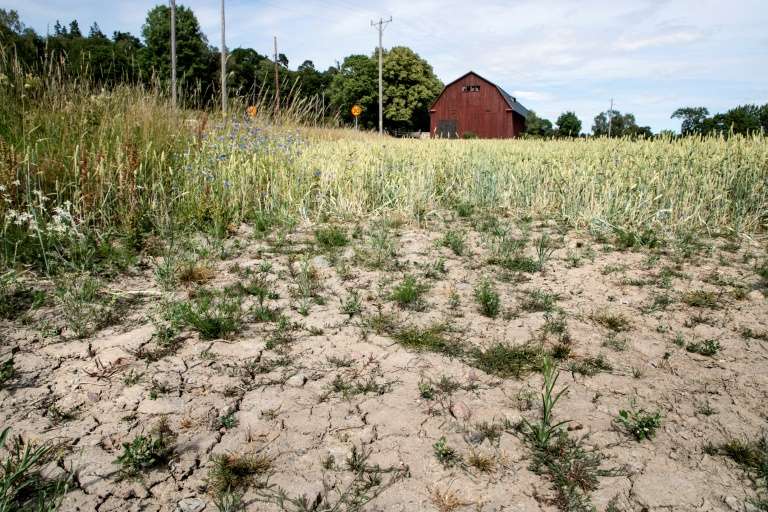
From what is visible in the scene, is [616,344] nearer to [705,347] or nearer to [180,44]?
[705,347]

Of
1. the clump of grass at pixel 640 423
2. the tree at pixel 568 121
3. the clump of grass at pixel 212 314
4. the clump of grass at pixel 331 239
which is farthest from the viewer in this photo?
the tree at pixel 568 121

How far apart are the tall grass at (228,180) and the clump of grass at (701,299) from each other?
4.79ft

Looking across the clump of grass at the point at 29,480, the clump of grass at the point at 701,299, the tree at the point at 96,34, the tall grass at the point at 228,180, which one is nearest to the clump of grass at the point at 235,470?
the clump of grass at the point at 29,480

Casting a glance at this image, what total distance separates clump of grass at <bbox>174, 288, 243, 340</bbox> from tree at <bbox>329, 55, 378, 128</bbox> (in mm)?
50939

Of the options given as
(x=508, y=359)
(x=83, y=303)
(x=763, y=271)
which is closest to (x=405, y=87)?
(x=763, y=271)

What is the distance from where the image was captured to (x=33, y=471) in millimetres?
1771

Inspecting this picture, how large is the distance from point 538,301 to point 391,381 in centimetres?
135

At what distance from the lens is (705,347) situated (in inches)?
106

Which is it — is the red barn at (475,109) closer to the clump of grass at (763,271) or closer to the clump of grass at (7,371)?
the clump of grass at (763,271)

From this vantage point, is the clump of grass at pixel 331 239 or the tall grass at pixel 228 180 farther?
the clump of grass at pixel 331 239

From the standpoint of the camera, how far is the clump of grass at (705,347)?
8.68ft

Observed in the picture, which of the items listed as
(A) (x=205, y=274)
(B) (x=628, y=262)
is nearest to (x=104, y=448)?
(A) (x=205, y=274)

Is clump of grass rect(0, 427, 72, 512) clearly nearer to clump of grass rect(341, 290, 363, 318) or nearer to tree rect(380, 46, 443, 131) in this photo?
clump of grass rect(341, 290, 363, 318)

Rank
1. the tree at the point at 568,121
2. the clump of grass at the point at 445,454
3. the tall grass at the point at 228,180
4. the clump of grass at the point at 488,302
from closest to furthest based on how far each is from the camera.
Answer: the clump of grass at the point at 445,454
the clump of grass at the point at 488,302
the tall grass at the point at 228,180
the tree at the point at 568,121
